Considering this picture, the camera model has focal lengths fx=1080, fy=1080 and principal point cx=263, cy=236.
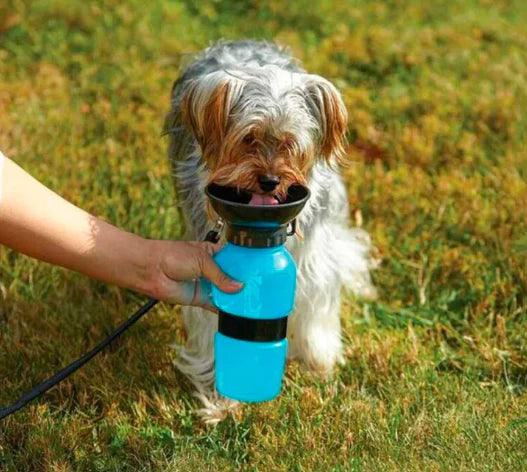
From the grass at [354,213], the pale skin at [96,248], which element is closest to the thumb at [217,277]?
the pale skin at [96,248]

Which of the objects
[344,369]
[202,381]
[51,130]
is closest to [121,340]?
[202,381]

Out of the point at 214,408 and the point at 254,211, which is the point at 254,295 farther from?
the point at 214,408

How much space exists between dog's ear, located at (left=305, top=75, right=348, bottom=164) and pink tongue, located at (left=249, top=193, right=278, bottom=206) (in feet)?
1.41

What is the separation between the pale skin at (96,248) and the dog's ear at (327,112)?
56 cm

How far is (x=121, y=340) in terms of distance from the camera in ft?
14.4

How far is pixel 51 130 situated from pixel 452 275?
7.52 ft

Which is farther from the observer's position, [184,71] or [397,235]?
[397,235]

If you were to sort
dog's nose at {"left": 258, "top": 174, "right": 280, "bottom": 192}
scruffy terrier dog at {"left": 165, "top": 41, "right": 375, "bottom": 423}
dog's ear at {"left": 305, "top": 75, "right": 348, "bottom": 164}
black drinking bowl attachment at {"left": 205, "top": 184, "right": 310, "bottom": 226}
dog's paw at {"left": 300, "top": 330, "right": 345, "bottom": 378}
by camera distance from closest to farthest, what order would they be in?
black drinking bowl attachment at {"left": 205, "top": 184, "right": 310, "bottom": 226}, dog's nose at {"left": 258, "top": 174, "right": 280, "bottom": 192}, scruffy terrier dog at {"left": 165, "top": 41, "right": 375, "bottom": 423}, dog's ear at {"left": 305, "top": 75, "right": 348, "bottom": 164}, dog's paw at {"left": 300, "top": 330, "right": 345, "bottom": 378}

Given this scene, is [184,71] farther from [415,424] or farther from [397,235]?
[415,424]

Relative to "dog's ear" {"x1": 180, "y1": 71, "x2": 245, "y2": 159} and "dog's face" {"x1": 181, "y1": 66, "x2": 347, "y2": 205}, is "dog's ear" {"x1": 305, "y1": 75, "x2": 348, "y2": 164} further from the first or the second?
"dog's ear" {"x1": 180, "y1": 71, "x2": 245, "y2": 159}

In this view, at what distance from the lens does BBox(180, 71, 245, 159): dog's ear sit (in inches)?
138

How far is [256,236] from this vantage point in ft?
10.3

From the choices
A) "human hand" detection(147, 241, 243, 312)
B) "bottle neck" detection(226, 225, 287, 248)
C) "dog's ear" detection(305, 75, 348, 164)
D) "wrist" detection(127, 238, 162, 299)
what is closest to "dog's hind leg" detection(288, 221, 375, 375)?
"dog's ear" detection(305, 75, 348, 164)

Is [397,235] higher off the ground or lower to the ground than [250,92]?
lower
